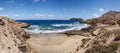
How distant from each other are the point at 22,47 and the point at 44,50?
5.95 meters

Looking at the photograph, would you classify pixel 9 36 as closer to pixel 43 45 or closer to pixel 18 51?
pixel 18 51

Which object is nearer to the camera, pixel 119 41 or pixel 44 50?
pixel 119 41

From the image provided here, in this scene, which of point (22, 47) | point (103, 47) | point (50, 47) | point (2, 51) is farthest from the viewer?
point (50, 47)

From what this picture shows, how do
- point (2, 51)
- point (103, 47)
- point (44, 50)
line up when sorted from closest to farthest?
point (2, 51), point (103, 47), point (44, 50)

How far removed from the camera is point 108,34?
50.5ft

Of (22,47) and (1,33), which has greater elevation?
(1,33)

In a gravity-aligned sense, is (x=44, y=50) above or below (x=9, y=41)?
below

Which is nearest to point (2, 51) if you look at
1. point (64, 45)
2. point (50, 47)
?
point (50, 47)

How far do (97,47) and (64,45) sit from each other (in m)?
8.98

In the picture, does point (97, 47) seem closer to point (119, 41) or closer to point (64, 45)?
point (119, 41)

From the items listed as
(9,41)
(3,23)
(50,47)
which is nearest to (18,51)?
(9,41)

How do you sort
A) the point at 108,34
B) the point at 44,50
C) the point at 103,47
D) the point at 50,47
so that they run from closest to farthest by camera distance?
the point at 103,47, the point at 108,34, the point at 44,50, the point at 50,47

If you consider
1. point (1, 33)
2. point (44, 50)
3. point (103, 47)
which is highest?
point (1, 33)

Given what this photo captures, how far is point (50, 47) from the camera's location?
2120 centimetres
